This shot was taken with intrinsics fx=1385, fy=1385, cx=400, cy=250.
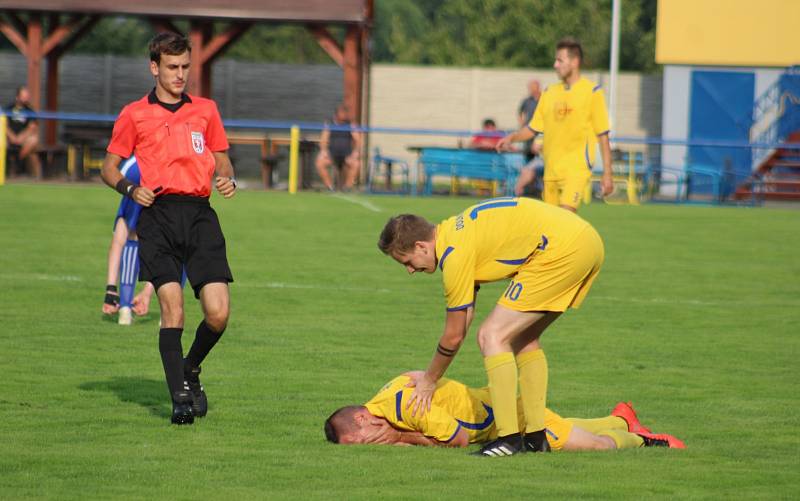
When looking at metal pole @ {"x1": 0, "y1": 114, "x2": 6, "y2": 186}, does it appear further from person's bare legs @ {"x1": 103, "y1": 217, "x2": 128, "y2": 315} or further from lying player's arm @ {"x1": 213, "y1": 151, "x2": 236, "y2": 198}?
lying player's arm @ {"x1": 213, "y1": 151, "x2": 236, "y2": 198}

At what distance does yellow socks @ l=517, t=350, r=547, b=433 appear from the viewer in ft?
23.3

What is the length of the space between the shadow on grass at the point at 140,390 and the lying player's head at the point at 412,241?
216 centimetres

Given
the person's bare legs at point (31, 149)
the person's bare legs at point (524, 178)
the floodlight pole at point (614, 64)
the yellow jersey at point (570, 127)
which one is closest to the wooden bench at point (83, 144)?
the person's bare legs at point (31, 149)

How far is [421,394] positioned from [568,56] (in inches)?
281

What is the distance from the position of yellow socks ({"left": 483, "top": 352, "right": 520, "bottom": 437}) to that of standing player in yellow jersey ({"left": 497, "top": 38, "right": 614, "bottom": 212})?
22.8ft

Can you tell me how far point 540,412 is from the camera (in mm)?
7145

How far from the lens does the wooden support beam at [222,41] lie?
1197 inches

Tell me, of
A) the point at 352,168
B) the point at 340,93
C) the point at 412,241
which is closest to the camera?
the point at 412,241

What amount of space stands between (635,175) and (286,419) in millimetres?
26646

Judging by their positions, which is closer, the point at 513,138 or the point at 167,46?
the point at 167,46

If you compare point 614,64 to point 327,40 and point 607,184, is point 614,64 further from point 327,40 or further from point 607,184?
point 607,184

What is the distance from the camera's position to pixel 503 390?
6945 millimetres

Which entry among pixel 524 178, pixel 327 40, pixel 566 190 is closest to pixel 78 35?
pixel 327 40

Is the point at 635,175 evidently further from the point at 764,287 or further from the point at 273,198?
the point at 764,287
